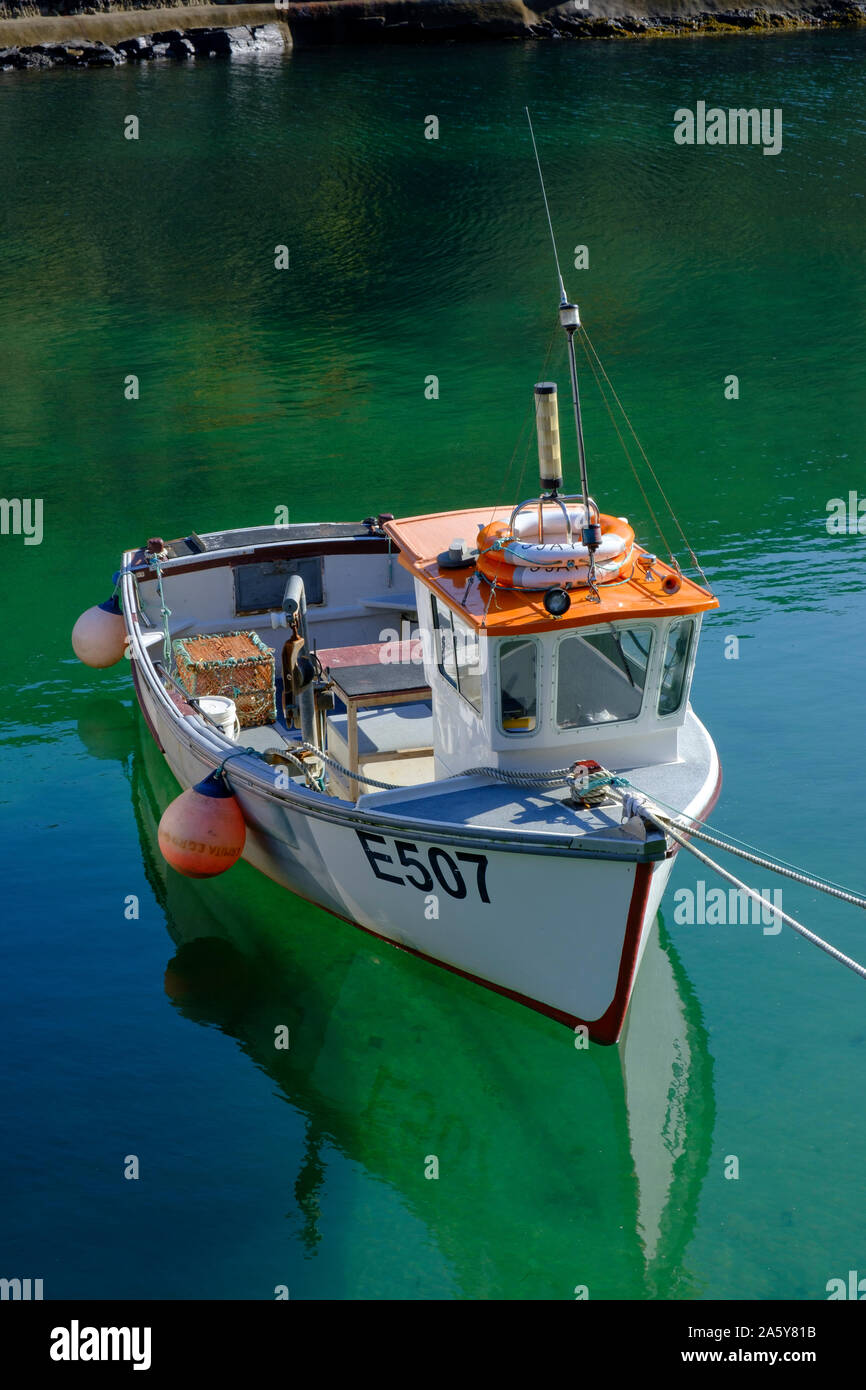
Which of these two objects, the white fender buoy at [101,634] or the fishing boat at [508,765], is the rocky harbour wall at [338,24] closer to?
the white fender buoy at [101,634]

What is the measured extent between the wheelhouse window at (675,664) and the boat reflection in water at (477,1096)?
8.82 ft

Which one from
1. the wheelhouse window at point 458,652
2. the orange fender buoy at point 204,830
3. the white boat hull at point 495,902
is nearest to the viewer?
the white boat hull at point 495,902

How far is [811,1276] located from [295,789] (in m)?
5.38

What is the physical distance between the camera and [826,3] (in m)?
61.3

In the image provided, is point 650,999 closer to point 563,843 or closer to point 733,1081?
point 733,1081

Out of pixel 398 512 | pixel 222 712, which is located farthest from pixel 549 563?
pixel 398 512

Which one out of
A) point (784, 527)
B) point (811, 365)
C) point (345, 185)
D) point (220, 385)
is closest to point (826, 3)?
point (345, 185)

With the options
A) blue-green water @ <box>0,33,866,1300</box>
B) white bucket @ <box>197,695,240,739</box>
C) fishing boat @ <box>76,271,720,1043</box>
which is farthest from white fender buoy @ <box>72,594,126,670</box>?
fishing boat @ <box>76,271,720,1043</box>

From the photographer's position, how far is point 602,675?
10656mm

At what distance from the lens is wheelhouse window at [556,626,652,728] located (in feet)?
34.3

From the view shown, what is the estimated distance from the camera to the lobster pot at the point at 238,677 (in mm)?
14789

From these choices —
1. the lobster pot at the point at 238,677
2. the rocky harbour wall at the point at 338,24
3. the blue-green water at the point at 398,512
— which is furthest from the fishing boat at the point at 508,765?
the rocky harbour wall at the point at 338,24

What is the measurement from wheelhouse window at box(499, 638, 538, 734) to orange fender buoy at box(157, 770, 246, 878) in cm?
315

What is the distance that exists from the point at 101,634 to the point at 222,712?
12.2 ft
